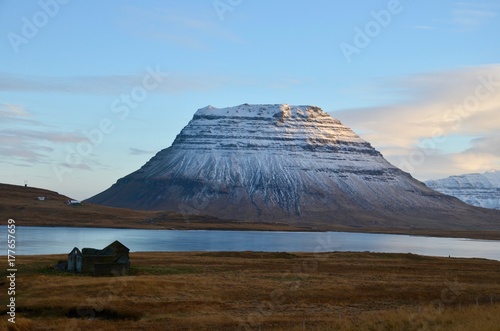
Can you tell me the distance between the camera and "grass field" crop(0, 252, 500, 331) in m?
43.5

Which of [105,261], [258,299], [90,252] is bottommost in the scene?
[258,299]

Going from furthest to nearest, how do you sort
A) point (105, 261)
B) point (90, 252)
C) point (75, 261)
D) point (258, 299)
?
point (75, 261)
point (90, 252)
point (105, 261)
point (258, 299)

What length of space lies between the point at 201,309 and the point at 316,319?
8.80 meters

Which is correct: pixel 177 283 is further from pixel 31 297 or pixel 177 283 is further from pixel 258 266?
pixel 258 266

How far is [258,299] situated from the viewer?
54.7 metres

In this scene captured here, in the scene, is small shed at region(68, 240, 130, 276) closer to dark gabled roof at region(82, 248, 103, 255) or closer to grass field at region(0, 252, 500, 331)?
dark gabled roof at region(82, 248, 103, 255)

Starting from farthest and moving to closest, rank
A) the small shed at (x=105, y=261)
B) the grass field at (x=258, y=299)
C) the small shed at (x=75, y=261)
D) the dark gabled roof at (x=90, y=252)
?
the dark gabled roof at (x=90, y=252) → the small shed at (x=75, y=261) → the small shed at (x=105, y=261) → the grass field at (x=258, y=299)

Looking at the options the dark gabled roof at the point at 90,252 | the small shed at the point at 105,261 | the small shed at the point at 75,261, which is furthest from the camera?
the dark gabled roof at the point at 90,252

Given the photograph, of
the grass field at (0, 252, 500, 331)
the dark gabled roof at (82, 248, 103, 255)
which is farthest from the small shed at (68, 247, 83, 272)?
the grass field at (0, 252, 500, 331)

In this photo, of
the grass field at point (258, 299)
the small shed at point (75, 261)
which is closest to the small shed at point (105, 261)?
the small shed at point (75, 261)

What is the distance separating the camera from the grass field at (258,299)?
143 ft

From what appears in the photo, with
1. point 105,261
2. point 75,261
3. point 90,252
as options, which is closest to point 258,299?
point 105,261

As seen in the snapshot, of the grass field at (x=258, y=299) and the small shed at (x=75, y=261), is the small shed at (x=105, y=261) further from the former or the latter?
the grass field at (x=258, y=299)

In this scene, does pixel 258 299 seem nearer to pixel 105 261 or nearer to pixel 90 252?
pixel 105 261
